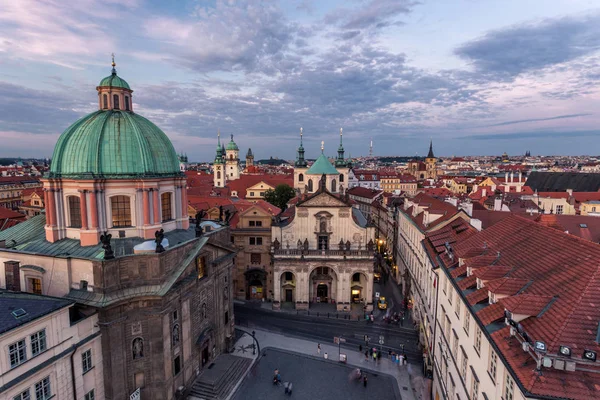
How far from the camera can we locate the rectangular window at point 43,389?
22891 mm

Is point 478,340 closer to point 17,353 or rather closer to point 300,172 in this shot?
point 17,353

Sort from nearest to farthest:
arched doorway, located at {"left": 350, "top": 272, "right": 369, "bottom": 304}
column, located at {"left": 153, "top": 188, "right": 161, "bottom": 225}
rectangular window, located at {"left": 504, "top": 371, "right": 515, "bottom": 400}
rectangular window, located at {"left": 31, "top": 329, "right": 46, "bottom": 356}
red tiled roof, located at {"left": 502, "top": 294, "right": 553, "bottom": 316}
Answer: rectangular window, located at {"left": 504, "top": 371, "right": 515, "bottom": 400}
red tiled roof, located at {"left": 502, "top": 294, "right": 553, "bottom": 316}
rectangular window, located at {"left": 31, "top": 329, "right": 46, "bottom": 356}
column, located at {"left": 153, "top": 188, "right": 161, "bottom": 225}
arched doorway, located at {"left": 350, "top": 272, "right": 369, "bottom": 304}

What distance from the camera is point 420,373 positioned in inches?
1452

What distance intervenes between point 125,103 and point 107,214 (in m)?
11.4

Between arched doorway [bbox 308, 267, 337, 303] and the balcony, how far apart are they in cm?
303

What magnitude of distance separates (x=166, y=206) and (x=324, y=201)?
21807 millimetres

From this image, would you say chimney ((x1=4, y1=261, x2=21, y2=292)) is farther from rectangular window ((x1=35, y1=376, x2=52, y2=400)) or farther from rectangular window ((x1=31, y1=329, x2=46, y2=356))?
rectangular window ((x1=35, y1=376, x2=52, y2=400))

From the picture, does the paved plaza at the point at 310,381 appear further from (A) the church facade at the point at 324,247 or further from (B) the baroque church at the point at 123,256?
(A) the church facade at the point at 324,247

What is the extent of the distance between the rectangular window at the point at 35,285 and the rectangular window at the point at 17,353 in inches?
357

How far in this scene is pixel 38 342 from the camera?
22.7m

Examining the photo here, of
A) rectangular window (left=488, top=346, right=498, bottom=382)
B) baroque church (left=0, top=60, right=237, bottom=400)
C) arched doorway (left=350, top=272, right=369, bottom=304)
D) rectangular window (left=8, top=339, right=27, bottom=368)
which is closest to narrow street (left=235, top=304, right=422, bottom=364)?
arched doorway (left=350, top=272, right=369, bottom=304)

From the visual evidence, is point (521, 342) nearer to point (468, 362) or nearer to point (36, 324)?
point (468, 362)

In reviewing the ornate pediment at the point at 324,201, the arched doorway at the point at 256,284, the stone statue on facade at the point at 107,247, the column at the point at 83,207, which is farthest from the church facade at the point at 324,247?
the stone statue on facade at the point at 107,247

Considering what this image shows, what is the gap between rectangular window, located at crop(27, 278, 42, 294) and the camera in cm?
2945
